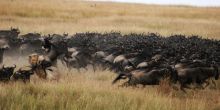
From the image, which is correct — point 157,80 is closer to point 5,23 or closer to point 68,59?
point 68,59


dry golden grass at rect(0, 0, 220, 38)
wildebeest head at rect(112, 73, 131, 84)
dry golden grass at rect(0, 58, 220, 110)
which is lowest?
dry golden grass at rect(0, 0, 220, 38)

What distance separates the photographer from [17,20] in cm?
3619

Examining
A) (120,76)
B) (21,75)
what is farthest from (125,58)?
(21,75)

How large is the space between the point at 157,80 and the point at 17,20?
26.2 meters

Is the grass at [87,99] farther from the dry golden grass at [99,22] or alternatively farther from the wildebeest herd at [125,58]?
the dry golden grass at [99,22]

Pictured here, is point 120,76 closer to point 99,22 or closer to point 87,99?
point 87,99

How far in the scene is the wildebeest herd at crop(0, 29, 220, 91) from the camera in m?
12.0

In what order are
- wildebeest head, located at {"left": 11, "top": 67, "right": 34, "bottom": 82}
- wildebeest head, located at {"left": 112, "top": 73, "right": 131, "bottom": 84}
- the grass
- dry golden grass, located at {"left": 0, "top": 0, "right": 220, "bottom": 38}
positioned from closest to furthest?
the grass
wildebeest head, located at {"left": 11, "top": 67, "right": 34, "bottom": 82}
wildebeest head, located at {"left": 112, "top": 73, "right": 131, "bottom": 84}
dry golden grass, located at {"left": 0, "top": 0, "right": 220, "bottom": 38}

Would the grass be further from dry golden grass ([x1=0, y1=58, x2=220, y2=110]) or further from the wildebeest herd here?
the wildebeest herd

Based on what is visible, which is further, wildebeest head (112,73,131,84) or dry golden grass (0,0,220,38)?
dry golden grass (0,0,220,38)

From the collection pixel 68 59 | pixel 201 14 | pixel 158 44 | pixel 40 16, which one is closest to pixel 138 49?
pixel 158 44

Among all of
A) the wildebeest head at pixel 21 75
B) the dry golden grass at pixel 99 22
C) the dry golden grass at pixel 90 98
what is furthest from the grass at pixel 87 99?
the dry golden grass at pixel 99 22

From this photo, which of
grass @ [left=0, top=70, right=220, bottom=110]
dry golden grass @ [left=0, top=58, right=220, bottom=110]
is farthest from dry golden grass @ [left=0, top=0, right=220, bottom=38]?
grass @ [left=0, top=70, right=220, bottom=110]

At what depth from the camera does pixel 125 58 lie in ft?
49.2
